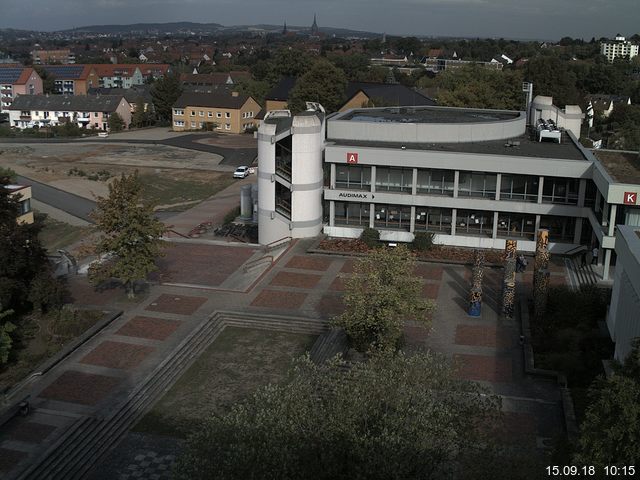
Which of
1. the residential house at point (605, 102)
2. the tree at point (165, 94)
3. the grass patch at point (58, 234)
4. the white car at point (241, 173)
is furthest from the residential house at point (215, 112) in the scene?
the grass patch at point (58, 234)

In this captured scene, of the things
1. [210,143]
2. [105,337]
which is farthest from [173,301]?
[210,143]

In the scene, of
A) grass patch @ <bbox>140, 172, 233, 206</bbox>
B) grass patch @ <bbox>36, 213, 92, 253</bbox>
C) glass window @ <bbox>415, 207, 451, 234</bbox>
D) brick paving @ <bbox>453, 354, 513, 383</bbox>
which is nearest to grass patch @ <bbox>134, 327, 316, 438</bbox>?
brick paving @ <bbox>453, 354, 513, 383</bbox>

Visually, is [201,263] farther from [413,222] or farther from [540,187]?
[540,187]

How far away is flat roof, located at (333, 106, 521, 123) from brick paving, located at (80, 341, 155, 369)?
2351 centimetres

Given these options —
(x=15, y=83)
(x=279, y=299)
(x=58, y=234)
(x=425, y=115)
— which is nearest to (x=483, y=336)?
(x=279, y=299)

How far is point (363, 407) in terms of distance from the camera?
45.2 ft

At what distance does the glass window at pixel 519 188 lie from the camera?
39.0 m

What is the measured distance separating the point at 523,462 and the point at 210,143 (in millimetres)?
78248

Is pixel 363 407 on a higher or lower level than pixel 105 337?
higher

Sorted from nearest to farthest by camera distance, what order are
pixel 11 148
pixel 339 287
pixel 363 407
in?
pixel 363 407 → pixel 339 287 → pixel 11 148

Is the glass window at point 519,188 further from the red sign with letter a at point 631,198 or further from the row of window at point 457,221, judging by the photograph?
the red sign with letter a at point 631,198

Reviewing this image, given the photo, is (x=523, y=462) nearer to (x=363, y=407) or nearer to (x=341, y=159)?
(x=363, y=407)

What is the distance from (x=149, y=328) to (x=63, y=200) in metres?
31.8

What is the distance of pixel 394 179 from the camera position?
40.7m
